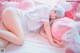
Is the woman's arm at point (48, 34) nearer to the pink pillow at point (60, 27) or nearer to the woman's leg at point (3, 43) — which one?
the pink pillow at point (60, 27)

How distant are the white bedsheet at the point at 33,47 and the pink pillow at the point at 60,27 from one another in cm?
11

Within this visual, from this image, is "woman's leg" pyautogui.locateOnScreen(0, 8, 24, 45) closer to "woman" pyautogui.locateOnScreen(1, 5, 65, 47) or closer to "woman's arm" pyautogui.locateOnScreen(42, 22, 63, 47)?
"woman" pyautogui.locateOnScreen(1, 5, 65, 47)

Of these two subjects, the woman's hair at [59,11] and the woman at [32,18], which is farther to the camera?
the woman's hair at [59,11]

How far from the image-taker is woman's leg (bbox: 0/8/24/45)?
3.82 ft

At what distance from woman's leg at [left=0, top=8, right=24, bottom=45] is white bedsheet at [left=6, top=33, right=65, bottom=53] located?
49mm

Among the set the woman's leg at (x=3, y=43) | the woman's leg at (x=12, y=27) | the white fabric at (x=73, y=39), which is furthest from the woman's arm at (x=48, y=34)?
the woman's leg at (x=3, y=43)

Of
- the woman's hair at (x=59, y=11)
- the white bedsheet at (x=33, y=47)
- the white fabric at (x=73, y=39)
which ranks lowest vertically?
the white bedsheet at (x=33, y=47)

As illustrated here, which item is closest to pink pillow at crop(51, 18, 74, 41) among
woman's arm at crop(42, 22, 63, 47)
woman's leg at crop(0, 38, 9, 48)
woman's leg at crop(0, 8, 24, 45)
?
woman's arm at crop(42, 22, 63, 47)

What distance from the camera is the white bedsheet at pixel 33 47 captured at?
1.14m

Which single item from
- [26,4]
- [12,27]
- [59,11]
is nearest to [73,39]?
[59,11]

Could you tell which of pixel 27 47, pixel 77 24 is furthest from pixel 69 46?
pixel 27 47

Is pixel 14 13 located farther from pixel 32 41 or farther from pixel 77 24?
pixel 77 24

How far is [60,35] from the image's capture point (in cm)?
126

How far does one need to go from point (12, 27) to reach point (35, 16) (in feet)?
0.88
